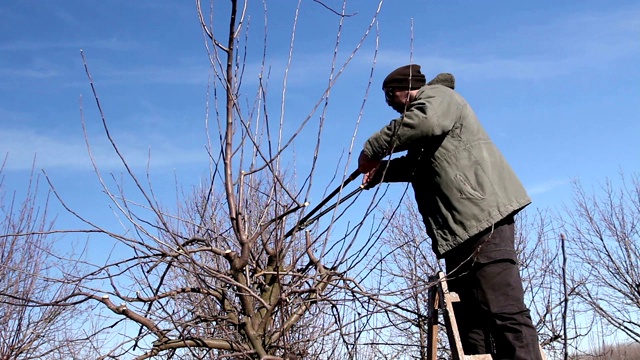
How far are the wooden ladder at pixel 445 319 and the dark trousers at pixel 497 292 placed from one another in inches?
3.3

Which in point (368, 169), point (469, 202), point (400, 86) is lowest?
point (469, 202)

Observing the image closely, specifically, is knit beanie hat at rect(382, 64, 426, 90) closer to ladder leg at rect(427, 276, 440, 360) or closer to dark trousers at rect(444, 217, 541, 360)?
dark trousers at rect(444, 217, 541, 360)

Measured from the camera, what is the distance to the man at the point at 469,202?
92.8 inches

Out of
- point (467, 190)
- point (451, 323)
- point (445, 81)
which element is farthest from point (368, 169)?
point (451, 323)

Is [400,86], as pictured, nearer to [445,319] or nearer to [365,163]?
[365,163]

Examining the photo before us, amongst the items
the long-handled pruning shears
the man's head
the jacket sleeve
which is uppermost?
the man's head

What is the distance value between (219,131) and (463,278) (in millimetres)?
1229

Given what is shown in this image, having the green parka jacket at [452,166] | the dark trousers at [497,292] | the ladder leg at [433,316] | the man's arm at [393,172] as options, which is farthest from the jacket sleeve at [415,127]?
the ladder leg at [433,316]

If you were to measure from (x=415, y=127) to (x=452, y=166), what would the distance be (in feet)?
0.97

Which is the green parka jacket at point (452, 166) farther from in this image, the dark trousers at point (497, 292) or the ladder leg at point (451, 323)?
the ladder leg at point (451, 323)

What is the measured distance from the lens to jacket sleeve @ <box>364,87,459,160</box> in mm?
2324

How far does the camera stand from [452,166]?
2504 millimetres

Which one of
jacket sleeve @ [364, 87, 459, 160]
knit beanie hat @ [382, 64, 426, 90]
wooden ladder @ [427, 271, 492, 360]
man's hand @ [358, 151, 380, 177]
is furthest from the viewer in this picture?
knit beanie hat @ [382, 64, 426, 90]

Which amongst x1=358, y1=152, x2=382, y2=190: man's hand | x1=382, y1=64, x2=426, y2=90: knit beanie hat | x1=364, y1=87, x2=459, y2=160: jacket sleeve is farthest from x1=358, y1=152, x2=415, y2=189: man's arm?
x1=382, y1=64, x2=426, y2=90: knit beanie hat
